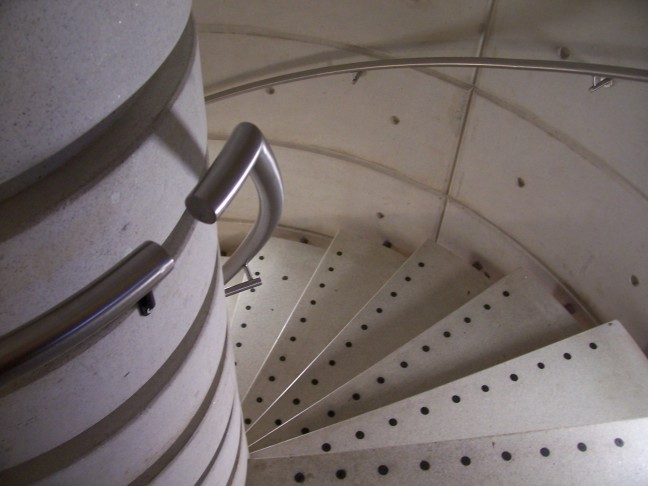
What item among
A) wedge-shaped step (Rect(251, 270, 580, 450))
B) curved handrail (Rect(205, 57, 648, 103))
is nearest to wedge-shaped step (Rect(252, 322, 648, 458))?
wedge-shaped step (Rect(251, 270, 580, 450))

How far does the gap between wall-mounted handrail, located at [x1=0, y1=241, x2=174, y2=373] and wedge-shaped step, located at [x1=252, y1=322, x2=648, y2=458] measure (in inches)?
108

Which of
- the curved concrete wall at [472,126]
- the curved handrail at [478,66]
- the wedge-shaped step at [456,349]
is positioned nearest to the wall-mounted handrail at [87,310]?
the curved handrail at [478,66]

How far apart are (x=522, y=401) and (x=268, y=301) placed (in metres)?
Result: 2.48

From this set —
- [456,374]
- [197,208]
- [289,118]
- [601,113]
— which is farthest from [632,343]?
[197,208]

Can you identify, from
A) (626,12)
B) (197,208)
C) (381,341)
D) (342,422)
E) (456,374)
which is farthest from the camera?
(381,341)

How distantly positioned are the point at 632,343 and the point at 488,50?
6.67ft

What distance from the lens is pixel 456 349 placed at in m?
4.05

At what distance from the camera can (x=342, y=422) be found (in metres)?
3.61

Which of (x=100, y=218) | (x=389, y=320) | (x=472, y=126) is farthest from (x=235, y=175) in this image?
(x=389, y=320)

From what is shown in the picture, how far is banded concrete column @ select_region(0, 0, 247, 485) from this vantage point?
0.89m

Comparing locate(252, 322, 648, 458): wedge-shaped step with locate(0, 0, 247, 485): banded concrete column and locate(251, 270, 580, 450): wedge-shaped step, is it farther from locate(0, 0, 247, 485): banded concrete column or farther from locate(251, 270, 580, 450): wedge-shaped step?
locate(0, 0, 247, 485): banded concrete column

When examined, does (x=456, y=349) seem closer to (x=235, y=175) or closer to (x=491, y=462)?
(x=491, y=462)

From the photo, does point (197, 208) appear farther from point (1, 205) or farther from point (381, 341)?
point (381, 341)

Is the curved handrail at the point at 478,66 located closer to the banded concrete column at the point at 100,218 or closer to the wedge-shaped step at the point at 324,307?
the wedge-shaped step at the point at 324,307
